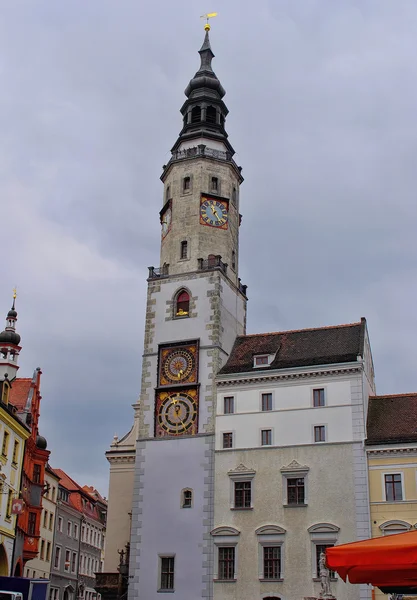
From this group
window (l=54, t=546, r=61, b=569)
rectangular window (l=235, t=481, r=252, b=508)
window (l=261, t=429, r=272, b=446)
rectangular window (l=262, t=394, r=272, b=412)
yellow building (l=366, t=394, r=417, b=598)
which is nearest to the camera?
yellow building (l=366, t=394, r=417, b=598)

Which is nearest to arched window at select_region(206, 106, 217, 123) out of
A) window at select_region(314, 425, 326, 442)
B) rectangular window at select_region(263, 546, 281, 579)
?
window at select_region(314, 425, 326, 442)

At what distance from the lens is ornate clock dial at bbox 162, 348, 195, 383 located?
43.5m

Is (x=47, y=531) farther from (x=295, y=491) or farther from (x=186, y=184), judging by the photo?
(x=186, y=184)

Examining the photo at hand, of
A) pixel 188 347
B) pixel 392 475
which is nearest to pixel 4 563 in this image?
pixel 188 347

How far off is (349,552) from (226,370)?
3296 centimetres

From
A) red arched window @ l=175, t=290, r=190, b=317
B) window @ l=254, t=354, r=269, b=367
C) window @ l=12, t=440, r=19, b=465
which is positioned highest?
red arched window @ l=175, t=290, r=190, b=317

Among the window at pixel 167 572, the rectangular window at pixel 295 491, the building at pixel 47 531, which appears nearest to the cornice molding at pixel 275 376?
the rectangular window at pixel 295 491

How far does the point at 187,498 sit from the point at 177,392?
20.3ft

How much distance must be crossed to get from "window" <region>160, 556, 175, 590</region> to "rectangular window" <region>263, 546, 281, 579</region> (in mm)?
5187

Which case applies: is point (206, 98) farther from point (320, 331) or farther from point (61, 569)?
point (61, 569)

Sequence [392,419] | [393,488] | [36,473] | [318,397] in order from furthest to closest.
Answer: [36,473] → [318,397] → [392,419] → [393,488]

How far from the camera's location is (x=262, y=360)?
42562 millimetres

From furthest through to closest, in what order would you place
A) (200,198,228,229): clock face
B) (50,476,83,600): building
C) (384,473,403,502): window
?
(50,476,83,600): building → (200,198,228,229): clock face → (384,473,403,502): window

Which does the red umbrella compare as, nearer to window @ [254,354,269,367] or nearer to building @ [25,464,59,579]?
window @ [254,354,269,367]
